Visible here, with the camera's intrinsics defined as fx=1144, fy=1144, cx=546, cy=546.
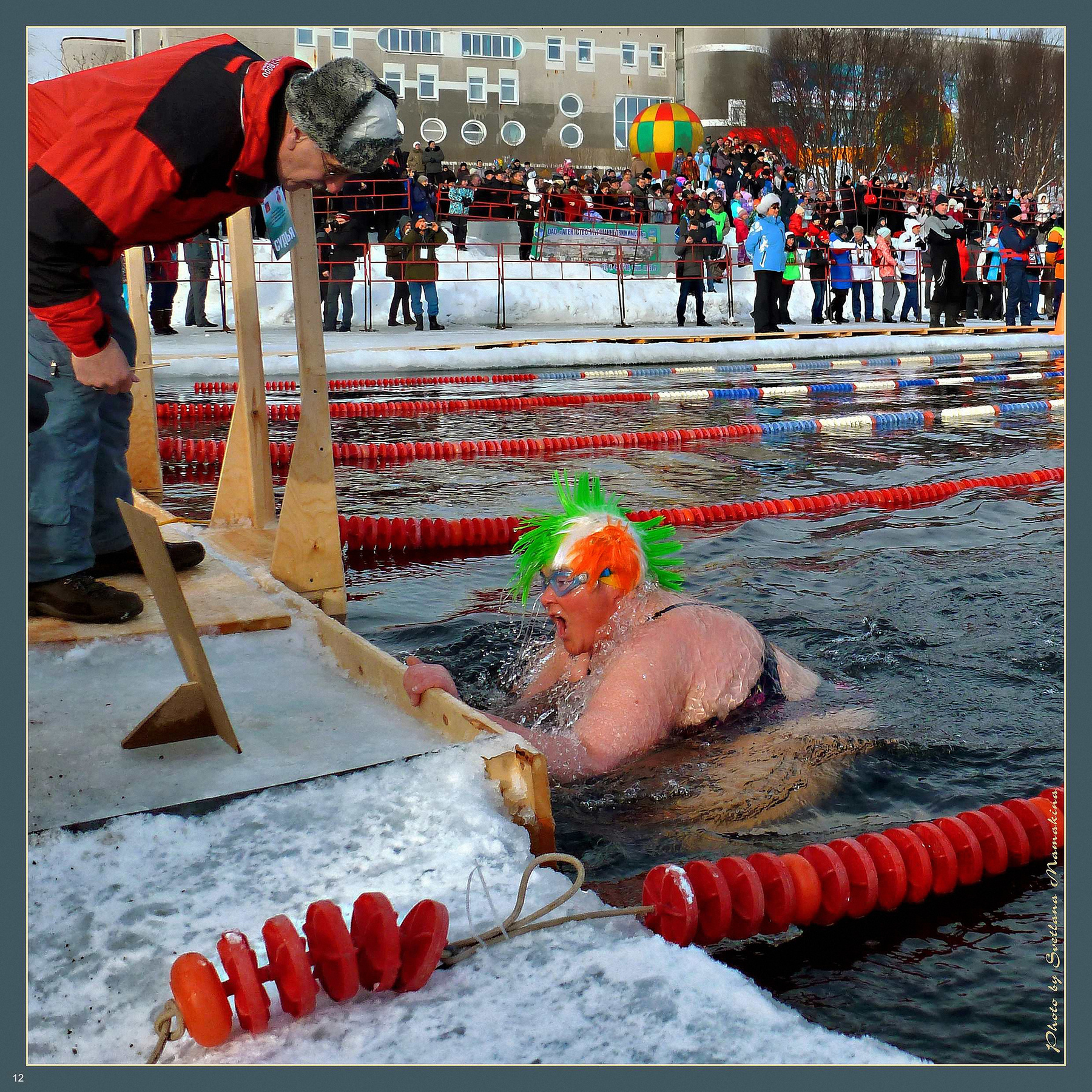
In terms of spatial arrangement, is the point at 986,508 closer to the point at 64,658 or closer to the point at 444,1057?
the point at 64,658

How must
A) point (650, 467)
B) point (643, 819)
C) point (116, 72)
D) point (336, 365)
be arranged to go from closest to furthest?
1. point (116, 72)
2. point (643, 819)
3. point (650, 467)
4. point (336, 365)

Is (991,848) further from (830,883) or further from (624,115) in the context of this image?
(624,115)

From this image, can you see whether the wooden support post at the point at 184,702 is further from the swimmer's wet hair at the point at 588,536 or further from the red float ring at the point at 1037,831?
the red float ring at the point at 1037,831

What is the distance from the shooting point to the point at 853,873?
2.78m

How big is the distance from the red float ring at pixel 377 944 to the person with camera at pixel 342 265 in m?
18.2

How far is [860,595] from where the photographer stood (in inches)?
228

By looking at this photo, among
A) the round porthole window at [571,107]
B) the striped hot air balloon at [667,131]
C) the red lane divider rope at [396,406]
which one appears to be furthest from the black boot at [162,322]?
the round porthole window at [571,107]

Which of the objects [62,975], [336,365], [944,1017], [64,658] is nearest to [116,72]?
[64,658]

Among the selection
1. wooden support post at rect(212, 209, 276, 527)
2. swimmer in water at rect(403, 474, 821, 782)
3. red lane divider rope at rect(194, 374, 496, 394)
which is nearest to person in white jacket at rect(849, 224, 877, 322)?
red lane divider rope at rect(194, 374, 496, 394)

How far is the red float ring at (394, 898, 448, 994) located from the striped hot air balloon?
130 ft

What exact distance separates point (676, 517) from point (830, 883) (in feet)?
15.1

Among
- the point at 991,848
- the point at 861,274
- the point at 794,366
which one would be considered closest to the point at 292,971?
the point at 991,848

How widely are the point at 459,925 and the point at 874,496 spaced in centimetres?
612

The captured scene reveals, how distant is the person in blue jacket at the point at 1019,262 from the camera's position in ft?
76.0
